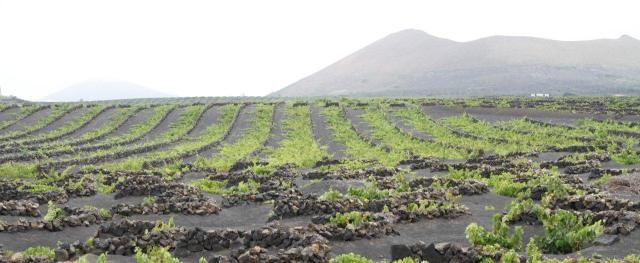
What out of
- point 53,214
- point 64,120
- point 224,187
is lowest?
point 224,187

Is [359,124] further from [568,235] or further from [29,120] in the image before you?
[568,235]

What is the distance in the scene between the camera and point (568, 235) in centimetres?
1395

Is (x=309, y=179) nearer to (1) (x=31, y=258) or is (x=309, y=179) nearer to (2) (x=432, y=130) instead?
(1) (x=31, y=258)

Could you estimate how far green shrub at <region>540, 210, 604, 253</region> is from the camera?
45.3ft

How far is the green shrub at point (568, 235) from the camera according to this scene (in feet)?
45.3

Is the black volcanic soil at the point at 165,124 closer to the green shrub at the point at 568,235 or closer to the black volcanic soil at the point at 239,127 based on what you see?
the black volcanic soil at the point at 239,127

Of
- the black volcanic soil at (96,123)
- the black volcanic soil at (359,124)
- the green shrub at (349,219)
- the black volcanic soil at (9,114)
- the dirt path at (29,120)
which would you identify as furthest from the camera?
the black volcanic soil at (9,114)

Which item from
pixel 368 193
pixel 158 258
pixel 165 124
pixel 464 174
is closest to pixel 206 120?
pixel 165 124

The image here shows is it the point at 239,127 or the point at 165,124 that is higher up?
the point at 165,124

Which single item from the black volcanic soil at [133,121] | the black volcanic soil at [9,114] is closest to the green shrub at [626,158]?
the black volcanic soil at [133,121]

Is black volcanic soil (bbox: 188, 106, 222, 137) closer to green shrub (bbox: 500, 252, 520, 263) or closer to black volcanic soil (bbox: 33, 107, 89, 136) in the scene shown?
black volcanic soil (bbox: 33, 107, 89, 136)

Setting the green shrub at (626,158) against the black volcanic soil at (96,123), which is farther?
the black volcanic soil at (96,123)

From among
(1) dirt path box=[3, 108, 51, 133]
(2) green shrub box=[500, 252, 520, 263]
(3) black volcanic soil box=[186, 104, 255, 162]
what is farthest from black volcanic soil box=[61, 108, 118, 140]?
(2) green shrub box=[500, 252, 520, 263]

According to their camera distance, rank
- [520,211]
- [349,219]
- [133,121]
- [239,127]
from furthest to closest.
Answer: [133,121], [239,127], [520,211], [349,219]
